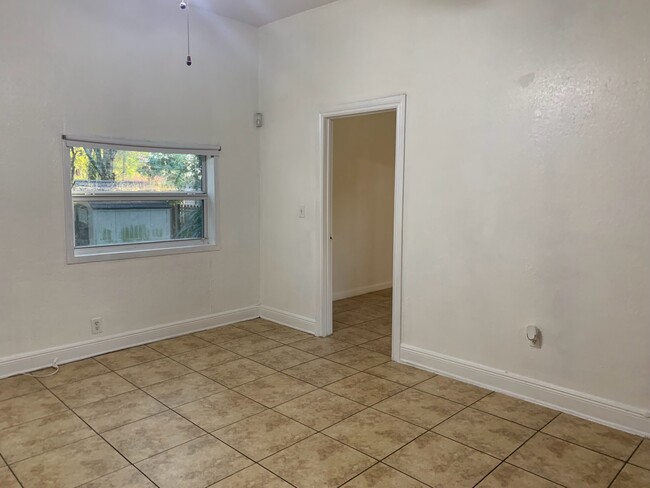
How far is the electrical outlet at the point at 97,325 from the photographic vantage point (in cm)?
377

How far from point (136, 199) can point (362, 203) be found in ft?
9.34

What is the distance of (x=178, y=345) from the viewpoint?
409 cm

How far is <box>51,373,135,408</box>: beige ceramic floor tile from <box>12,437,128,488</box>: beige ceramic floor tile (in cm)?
56

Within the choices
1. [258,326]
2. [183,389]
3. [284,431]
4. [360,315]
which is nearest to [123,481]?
[284,431]

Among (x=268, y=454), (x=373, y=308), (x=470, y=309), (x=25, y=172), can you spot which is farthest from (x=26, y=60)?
(x=373, y=308)

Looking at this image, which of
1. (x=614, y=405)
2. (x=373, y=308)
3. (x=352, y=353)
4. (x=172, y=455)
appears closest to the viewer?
(x=172, y=455)

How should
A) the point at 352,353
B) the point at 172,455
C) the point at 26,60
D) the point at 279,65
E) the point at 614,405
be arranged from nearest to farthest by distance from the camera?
the point at 172,455 → the point at 614,405 → the point at 26,60 → the point at 352,353 → the point at 279,65

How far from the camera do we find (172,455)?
241cm

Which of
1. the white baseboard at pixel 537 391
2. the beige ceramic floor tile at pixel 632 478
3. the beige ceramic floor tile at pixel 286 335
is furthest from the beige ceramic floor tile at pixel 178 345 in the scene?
the beige ceramic floor tile at pixel 632 478

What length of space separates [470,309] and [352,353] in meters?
1.09

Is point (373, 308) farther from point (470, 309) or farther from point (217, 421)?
point (217, 421)

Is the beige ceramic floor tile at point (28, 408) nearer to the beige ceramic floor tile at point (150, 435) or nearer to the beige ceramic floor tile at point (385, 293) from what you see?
the beige ceramic floor tile at point (150, 435)

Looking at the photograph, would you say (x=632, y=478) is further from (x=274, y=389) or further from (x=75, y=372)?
(x=75, y=372)

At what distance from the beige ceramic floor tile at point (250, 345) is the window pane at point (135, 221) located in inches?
42.5
